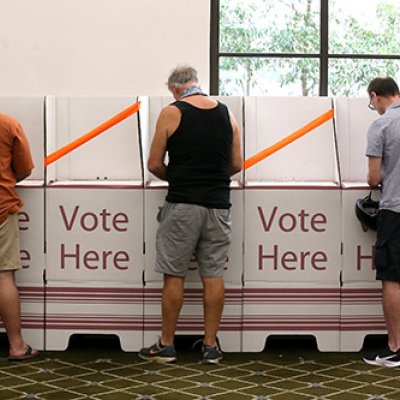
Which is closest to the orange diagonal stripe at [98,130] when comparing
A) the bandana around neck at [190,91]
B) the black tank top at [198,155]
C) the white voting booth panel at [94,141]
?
the white voting booth panel at [94,141]

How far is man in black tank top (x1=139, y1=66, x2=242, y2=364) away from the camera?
12.3 ft

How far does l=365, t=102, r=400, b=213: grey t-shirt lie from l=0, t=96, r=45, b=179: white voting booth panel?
1.77 metres

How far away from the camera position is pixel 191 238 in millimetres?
3789

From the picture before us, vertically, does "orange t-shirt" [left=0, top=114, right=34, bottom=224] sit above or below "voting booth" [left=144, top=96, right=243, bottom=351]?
above

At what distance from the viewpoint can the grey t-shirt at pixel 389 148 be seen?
3.76 metres

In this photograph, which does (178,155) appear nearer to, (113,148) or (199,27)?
(113,148)

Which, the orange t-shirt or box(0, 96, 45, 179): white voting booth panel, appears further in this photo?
box(0, 96, 45, 179): white voting booth panel

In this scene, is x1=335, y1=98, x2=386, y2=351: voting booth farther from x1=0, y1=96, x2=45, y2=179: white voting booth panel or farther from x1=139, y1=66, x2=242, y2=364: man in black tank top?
x1=0, y1=96, x2=45, y2=179: white voting booth panel

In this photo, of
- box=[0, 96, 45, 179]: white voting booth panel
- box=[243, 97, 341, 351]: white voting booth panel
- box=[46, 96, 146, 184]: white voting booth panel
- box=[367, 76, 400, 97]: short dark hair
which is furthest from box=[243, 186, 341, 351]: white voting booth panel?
box=[0, 96, 45, 179]: white voting booth panel

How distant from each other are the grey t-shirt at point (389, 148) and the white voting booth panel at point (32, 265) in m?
1.68

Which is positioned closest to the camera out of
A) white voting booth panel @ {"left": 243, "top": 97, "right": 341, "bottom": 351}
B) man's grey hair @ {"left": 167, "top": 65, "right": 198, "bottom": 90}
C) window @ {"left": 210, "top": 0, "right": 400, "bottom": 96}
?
man's grey hair @ {"left": 167, "top": 65, "right": 198, "bottom": 90}

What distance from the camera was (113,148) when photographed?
4406mm

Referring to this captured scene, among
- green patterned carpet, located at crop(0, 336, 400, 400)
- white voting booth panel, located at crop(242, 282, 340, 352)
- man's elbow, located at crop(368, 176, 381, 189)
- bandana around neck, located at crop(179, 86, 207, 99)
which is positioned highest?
bandana around neck, located at crop(179, 86, 207, 99)

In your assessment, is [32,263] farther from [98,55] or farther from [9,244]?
[98,55]
